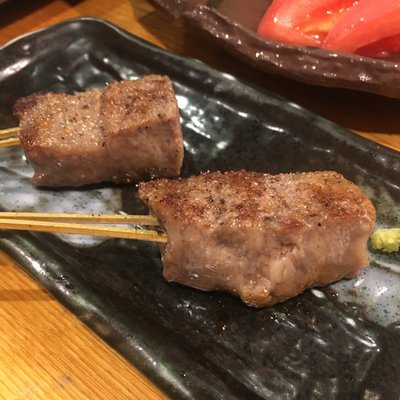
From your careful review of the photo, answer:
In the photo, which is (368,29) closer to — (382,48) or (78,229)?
(382,48)

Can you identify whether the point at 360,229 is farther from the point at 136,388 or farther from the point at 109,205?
the point at 109,205

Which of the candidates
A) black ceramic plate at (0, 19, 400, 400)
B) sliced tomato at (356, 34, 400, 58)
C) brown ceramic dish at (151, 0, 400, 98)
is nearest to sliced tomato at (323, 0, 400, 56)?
sliced tomato at (356, 34, 400, 58)

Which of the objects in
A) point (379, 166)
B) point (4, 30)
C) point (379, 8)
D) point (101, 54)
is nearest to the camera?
point (379, 166)

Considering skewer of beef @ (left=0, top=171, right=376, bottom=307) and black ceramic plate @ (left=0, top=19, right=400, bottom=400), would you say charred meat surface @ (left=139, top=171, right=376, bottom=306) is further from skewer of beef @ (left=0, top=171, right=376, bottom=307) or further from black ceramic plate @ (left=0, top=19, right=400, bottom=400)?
black ceramic plate @ (left=0, top=19, right=400, bottom=400)

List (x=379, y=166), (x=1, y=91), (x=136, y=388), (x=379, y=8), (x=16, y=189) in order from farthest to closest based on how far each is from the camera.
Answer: (x=1, y=91) < (x=379, y=8) < (x=16, y=189) < (x=379, y=166) < (x=136, y=388)

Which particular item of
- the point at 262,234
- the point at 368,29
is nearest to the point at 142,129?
the point at 262,234

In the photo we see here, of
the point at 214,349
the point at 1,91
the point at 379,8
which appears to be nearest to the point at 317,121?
the point at 379,8

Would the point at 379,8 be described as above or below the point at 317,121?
above

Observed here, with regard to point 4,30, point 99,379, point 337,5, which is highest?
point 337,5
